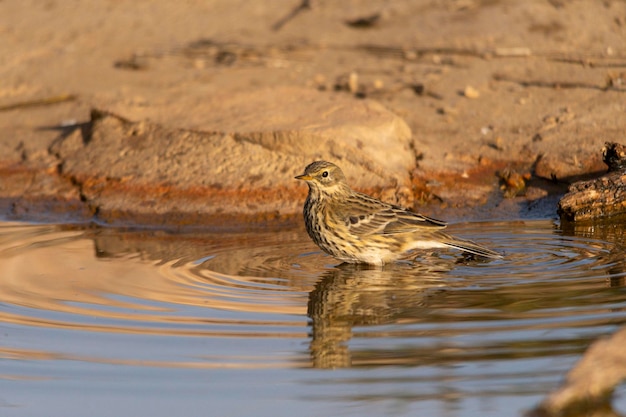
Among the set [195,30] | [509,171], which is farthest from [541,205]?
[195,30]

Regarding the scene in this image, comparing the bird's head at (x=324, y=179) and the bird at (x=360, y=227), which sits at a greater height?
the bird's head at (x=324, y=179)

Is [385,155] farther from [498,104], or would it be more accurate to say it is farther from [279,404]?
[279,404]

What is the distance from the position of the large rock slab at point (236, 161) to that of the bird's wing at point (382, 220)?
1385mm

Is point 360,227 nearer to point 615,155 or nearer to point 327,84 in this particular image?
point 615,155

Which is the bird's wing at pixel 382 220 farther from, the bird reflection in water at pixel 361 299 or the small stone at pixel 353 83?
the small stone at pixel 353 83

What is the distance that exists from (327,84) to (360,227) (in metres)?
4.18

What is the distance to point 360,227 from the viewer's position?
8.41m

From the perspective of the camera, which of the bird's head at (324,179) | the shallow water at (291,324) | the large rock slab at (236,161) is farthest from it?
the large rock slab at (236,161)

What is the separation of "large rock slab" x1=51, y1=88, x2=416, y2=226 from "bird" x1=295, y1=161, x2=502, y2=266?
4.00 ft

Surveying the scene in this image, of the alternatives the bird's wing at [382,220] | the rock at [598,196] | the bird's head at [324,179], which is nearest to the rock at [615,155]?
the rock at [598,196]

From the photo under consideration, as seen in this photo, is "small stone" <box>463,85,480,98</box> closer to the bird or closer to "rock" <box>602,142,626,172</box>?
"rock" <box>602,142,626,172</box>

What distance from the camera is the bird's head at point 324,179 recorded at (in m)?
8.62

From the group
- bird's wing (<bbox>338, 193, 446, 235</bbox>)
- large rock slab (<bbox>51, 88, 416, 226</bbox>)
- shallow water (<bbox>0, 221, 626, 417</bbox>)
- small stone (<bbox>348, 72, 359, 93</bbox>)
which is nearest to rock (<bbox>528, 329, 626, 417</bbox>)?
shallow water (<bbox>0, 221, 626, 417</bbox>)

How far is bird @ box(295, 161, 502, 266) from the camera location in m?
8.30
